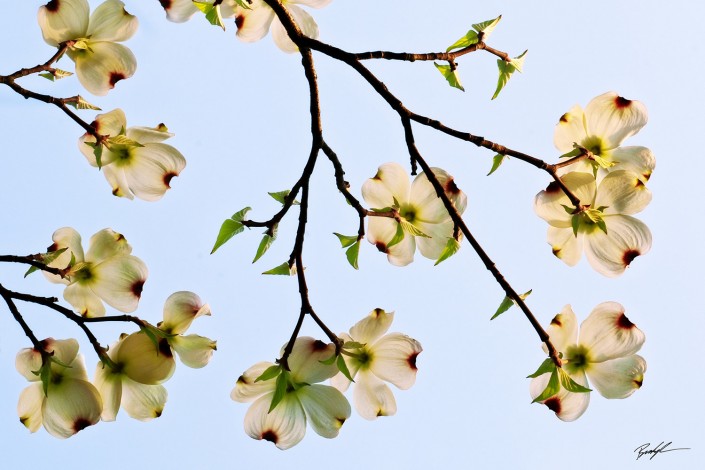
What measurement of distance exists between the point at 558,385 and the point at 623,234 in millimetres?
246

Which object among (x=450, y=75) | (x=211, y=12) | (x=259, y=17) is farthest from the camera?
(x=259, y=17)

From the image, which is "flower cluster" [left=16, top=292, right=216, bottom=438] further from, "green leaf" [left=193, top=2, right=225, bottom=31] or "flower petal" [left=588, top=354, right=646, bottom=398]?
"flower petal" [left=588, top=354, right=646, bottom=398]

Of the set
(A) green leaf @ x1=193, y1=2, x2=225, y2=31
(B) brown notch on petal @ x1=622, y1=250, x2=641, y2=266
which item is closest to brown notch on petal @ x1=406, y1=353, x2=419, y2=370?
(B) brown notch on petal @ x1=622, y1=250, x2=641, y2=266

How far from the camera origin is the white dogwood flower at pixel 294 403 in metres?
1.09

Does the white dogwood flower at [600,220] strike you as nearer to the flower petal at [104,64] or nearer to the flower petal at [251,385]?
the flower petal at [251,385]

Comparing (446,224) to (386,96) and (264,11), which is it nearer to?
(386,96)

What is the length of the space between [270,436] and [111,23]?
2.08 ft

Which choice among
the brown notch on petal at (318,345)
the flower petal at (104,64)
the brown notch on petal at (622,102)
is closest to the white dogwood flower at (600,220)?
the brown notch on petal at (622,102)

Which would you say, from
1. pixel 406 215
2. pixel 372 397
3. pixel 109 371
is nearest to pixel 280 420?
pixel 372 397

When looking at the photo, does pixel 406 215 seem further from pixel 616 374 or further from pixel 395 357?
pixel 616 374

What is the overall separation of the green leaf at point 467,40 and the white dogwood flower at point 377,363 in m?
0.38

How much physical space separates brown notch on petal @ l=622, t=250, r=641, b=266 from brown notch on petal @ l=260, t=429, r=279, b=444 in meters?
0.56

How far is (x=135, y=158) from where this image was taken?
119 cm

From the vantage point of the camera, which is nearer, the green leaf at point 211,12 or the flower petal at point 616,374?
the green leaf at point 211,12
